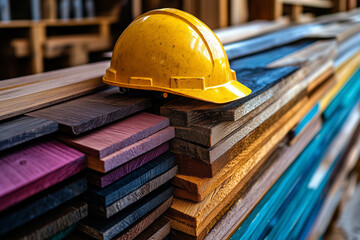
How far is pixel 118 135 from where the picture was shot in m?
0.99

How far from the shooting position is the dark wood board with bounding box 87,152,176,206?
91 centimetres

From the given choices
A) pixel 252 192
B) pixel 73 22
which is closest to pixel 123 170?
pixel 252 192

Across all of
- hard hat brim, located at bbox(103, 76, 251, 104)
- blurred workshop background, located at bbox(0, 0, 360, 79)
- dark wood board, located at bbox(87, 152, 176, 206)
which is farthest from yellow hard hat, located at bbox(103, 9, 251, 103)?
blurred workshop background, located at bbox(0, 0, 360, 79)

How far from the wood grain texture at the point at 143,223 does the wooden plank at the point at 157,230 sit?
0.02 meters

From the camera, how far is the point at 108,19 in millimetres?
4566

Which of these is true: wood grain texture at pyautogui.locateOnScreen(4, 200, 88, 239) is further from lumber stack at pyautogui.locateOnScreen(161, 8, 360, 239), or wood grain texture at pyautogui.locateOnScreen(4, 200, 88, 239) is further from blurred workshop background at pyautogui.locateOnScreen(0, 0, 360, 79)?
blurred workshop background at pyautogui.locateOnScreen(0, 0, 360, 79)

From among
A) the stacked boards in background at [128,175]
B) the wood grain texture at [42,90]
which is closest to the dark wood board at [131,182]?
the stacked boards in background at [128,175]

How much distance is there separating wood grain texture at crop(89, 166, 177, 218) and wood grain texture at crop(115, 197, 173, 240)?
0.25 feet

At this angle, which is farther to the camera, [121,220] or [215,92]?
[215,92]

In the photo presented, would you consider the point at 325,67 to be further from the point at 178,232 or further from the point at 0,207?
the point at 0,207

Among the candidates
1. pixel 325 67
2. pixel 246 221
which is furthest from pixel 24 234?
pixel 325 67

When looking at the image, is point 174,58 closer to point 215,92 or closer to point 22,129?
point 215,92

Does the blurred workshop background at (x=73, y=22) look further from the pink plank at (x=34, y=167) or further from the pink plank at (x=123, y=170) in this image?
the pink plank at (x=34, y=167)

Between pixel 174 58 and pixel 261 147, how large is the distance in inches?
23.5
